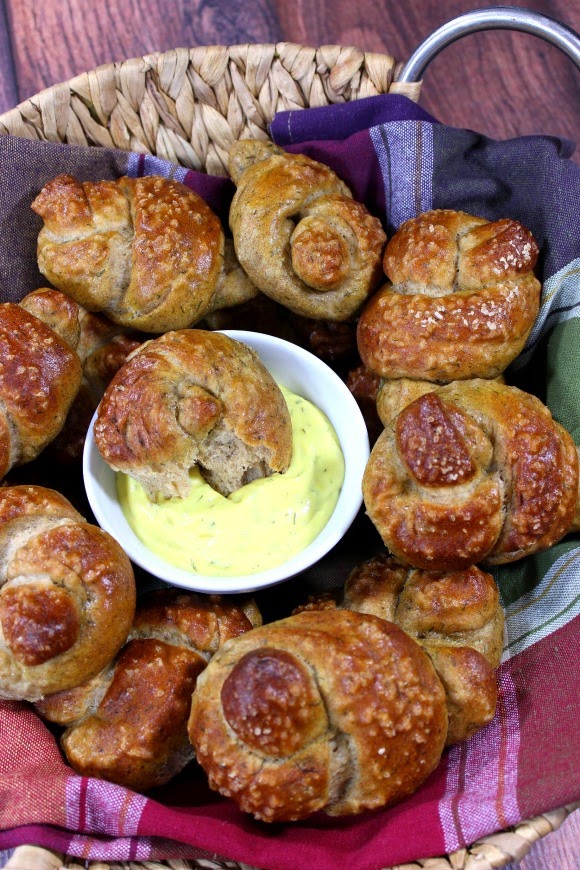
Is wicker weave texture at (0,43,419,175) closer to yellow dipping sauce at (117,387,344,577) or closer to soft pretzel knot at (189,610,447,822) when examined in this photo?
yellow dipping sauce at (117,387,344,577)

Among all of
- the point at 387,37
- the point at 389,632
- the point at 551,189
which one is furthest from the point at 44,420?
the point at 387,37

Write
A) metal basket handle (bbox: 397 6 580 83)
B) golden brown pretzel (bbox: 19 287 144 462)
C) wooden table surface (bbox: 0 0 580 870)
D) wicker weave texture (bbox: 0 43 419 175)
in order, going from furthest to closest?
wooden table surface (bbox: 0 0 580 870) → wicker weave texture (bbox: 0 43 419 175) → golden brown pretzel (bbox: 19 287 144 462) → metal basket handle (bbox: 397 6 580 83)

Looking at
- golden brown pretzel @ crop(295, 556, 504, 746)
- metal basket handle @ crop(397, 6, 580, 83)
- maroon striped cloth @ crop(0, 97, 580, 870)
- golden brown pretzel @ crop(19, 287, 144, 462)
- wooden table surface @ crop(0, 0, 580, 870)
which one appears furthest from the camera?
wooden table surface @ crop(0, 0, 580, 870)

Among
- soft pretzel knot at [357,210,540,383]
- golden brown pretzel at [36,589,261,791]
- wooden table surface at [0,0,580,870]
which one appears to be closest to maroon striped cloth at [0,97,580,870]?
golden brown pretzel at [36,589,261,791]

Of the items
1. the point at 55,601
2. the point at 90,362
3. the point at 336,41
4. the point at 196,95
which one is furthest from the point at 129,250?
the point at 336,41

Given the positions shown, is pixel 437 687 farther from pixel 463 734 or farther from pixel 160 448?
pixel 160 448

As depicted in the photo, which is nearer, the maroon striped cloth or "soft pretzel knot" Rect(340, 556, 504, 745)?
the maroon striped cloth
